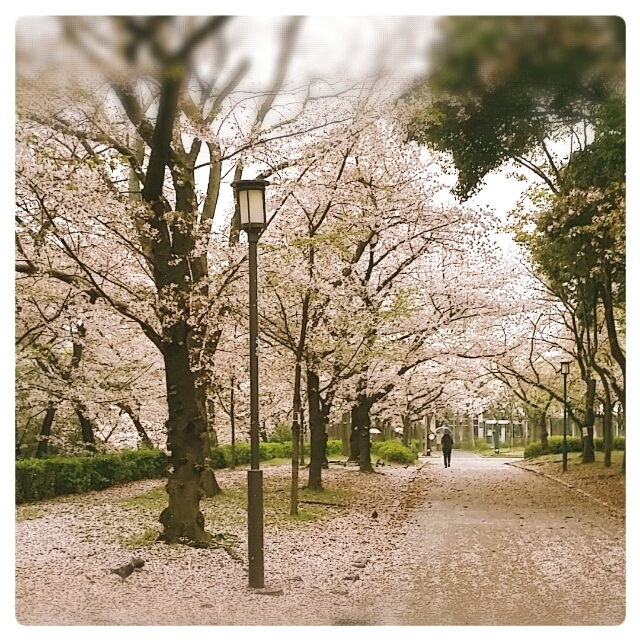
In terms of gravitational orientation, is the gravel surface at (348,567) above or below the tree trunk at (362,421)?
below

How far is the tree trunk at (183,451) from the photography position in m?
4.21

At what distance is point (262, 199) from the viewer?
3850 millimetres

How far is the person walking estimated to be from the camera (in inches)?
190

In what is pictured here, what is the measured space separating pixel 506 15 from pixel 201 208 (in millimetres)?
2006

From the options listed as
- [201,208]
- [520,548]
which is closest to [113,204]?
[201,208]

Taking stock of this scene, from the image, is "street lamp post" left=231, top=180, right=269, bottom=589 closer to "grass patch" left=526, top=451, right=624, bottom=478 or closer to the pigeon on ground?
the pigeon on ground

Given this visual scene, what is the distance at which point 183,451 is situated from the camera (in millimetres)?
4352

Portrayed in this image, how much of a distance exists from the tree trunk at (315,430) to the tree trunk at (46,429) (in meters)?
1.62

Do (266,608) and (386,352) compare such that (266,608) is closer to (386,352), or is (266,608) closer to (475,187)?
(386,352)

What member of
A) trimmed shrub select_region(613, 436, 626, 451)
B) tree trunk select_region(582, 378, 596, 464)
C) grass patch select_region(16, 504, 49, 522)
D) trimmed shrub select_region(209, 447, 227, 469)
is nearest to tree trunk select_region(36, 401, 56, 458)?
grass patch select_region(16, 504, 49, 522)

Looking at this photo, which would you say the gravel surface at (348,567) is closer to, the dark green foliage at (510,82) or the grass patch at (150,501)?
the grass patch at (150,501)

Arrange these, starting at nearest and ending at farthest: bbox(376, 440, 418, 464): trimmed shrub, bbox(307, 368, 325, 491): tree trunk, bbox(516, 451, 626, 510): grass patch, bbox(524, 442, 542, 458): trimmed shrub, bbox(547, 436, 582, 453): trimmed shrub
→ bbox(516, 451, 626, 510): grass patch < bbox(547, 436, 582, 453): trimmed shrub < bbox(524, 442, 542, 458): trimmed shrub < bbox(307, 368, 325, 491): tree trunk < bbox(376, 440, 418, 464): trimmed shrub

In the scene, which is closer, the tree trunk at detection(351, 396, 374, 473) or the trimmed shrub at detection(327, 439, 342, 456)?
the trimmed shrub at detection(327, 439, 342, 456)

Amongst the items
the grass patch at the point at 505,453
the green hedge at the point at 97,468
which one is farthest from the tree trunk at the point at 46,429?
the grass patch at the point at 505,453
